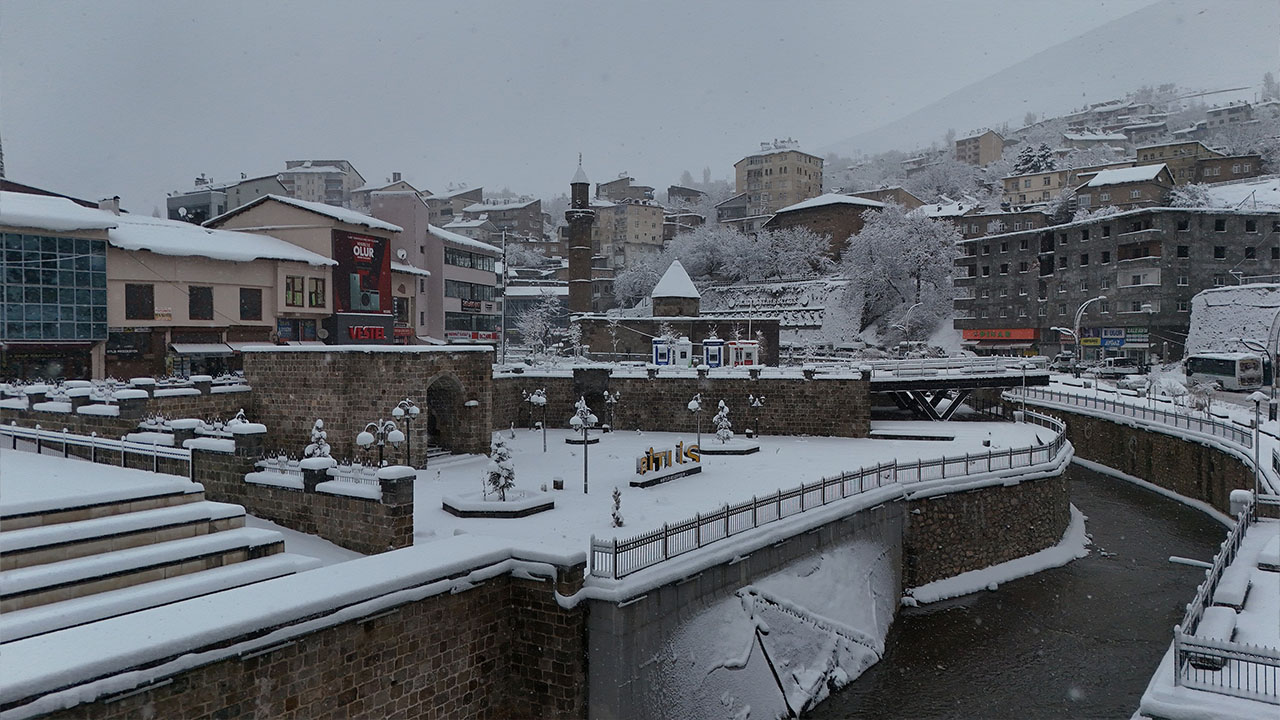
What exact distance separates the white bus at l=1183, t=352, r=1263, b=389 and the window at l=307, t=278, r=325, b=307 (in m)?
48.5

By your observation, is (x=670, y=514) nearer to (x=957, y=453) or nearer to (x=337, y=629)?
(x=337, y=629)

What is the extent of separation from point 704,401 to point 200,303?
20677 mm

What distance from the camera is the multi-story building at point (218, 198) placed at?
57688 mm

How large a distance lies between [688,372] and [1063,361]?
3998 cm

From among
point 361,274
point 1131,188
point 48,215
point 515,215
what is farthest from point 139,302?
point 515,215

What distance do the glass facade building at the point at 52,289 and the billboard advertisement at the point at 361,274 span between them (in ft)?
34.7

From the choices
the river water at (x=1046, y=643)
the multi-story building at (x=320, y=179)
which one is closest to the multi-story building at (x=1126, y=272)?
the river water at (x=1046, y=643)

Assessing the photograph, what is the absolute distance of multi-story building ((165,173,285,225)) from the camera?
2271 inches

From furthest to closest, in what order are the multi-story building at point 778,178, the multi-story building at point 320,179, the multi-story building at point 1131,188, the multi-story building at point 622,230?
the multi-story building at point 778,178
the multi-story building at point 622,230
the multi-story building at point 320,179
the multi-story building at point 1131,188

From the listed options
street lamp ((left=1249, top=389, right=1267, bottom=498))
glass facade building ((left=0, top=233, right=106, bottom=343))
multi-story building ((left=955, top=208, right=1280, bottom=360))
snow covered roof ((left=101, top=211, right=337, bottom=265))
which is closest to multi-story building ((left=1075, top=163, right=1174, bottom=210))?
multi-story building ((left=955, top=208, right=1280, bottom=360))

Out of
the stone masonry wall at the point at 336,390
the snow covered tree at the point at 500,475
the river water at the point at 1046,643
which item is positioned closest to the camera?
the river water at the point at 1046,643

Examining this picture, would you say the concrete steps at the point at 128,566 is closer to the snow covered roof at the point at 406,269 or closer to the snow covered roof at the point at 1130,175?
the snow covered roof at the point at 406,269

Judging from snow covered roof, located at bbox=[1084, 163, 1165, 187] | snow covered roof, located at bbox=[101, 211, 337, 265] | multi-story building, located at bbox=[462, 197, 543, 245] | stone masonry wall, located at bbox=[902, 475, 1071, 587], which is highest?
multi-story building, located at bbox=[462, 197, 543, 245]

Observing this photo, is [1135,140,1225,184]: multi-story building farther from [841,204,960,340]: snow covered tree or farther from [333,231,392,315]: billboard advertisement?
[333,231,392,315]: billboard advertisement
